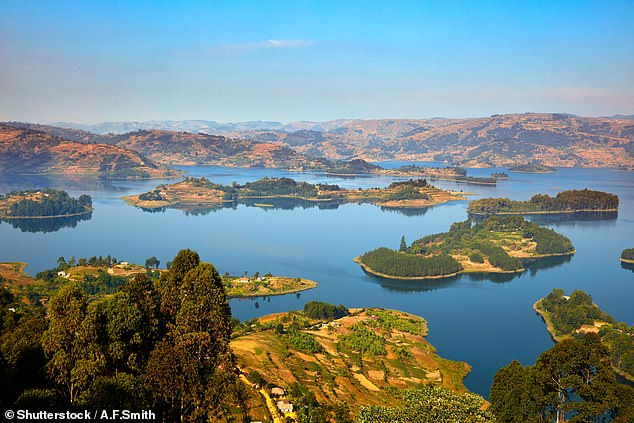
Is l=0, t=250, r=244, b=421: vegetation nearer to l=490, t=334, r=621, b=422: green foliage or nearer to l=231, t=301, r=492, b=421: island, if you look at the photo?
l=231, t=301, r=492, b=421: island

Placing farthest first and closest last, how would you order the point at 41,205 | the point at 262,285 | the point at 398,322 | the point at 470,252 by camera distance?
1. the point at 41,205
2. the point at 470,252
3. the point at 262,285
4. the point at 398,322

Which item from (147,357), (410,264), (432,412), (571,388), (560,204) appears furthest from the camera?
(560,204)

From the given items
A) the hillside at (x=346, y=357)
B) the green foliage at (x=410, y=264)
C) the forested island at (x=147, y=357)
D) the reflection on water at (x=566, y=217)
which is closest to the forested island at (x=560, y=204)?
the reflection on water at (x=566, y=217)

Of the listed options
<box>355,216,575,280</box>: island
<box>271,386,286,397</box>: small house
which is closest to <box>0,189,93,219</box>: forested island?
<box>355,216,575,280</box>: island

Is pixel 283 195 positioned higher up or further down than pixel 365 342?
higher up

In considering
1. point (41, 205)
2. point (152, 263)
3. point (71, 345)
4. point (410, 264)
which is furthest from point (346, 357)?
point (41, 205)

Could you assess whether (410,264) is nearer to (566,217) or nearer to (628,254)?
(628,254)
